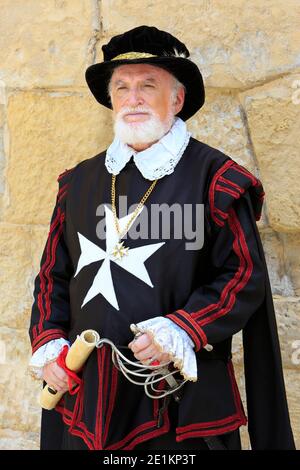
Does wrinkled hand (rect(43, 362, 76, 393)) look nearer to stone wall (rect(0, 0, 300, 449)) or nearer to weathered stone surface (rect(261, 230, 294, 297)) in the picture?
stone wall (rect(0, 0, 300, 449))

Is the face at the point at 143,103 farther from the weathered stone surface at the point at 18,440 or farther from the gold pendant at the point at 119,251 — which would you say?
the weathered stone surface at the point at 18,440

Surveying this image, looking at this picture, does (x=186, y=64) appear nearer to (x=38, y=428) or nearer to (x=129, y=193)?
(x=129, y=193)

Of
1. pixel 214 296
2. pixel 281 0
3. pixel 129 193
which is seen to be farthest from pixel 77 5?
pixel 214 296

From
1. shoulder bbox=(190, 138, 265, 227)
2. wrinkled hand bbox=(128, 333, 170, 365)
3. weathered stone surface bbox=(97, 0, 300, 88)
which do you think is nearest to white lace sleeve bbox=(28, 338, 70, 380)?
wrinkled hand bbox=(128, 333, 170, 365)

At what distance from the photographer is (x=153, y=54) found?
217cm

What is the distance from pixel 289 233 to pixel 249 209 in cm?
58

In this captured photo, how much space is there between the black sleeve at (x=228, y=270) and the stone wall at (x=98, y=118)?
499 millimetres

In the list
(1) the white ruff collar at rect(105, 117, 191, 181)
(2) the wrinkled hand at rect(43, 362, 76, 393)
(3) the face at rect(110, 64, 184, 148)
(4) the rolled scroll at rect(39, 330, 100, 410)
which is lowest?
(2) the wrinkled hand at rect(43, 362, 76, 393)

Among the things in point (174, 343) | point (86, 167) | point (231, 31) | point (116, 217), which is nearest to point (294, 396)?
point (174, 343)

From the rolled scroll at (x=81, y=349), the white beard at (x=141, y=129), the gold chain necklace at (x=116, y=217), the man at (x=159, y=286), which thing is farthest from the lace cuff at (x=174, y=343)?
the white beard at (x=141, y=129)

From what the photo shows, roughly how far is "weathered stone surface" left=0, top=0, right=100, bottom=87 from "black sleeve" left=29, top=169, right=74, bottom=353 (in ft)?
2.18

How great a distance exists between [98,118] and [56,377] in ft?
3.74

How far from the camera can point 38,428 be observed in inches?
118

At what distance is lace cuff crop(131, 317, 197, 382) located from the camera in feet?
6.21
